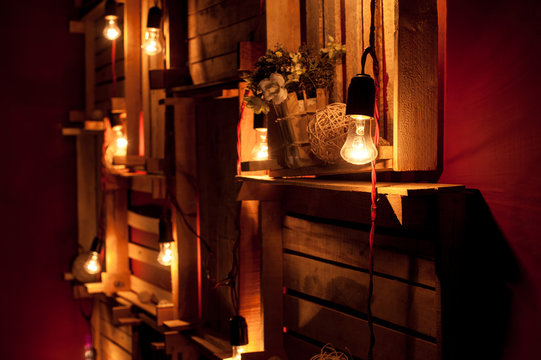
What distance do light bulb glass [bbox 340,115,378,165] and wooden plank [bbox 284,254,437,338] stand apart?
645mm

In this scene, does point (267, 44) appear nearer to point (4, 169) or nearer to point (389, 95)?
point (389, 95)

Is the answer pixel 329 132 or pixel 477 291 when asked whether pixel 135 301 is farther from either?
pixel 477 291

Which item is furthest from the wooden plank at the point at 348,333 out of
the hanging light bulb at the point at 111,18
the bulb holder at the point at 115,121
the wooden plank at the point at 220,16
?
the hanging light bulb at the point at 111,18

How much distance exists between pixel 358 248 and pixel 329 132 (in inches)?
26.8

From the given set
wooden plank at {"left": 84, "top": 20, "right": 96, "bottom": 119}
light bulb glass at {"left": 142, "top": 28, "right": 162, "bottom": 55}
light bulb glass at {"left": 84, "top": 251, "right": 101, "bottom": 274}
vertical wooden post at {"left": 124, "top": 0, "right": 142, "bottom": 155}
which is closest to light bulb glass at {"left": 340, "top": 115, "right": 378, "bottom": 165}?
light bulb glass at {"left": 142, "top": 28, "right": 162, "bottom": 55}

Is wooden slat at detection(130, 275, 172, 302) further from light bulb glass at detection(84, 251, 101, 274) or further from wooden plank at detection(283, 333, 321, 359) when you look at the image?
wooden plank at detection(283, 333, 321, 359)

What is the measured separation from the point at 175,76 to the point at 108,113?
176 centimetres

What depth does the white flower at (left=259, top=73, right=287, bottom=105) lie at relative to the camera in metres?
2.49

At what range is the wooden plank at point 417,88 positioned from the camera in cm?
220

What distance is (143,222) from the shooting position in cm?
492

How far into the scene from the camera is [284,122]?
2557mm

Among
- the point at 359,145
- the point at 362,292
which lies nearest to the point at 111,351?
the point at 362,292

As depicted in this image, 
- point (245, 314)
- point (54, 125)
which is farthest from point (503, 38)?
point (54, 125)

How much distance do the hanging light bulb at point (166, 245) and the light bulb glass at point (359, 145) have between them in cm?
223
